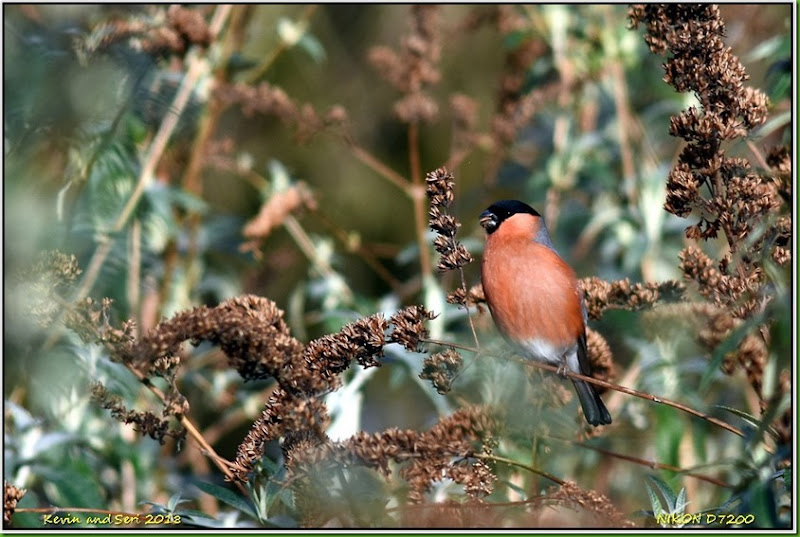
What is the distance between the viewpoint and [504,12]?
4.92 meters

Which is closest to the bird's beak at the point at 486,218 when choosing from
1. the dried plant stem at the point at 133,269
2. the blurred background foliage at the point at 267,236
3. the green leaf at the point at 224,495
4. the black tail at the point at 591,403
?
the blurred background foliage at the point at 267,236

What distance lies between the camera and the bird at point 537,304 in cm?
350

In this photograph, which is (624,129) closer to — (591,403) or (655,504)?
(591,403)

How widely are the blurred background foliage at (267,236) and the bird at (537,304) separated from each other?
17cm

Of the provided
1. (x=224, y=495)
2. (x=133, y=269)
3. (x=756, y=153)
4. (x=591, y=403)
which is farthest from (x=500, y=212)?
(x=224, y=495)

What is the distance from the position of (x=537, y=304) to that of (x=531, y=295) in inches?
2.0

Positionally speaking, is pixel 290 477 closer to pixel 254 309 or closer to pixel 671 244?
pixel 254 309

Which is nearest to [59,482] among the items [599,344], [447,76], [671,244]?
[599,344]

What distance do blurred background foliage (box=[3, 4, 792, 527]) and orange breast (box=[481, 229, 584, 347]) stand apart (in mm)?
201

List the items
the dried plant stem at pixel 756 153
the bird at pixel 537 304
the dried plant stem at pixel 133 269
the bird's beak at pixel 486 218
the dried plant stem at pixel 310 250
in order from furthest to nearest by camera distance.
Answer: the dried plant stem at pixel 310 250
the dried plant stem at pixel 133 269
the bird's beak at pixel 486 218
the bird at pixel 537 304
the dried plant stem at pixel 756 153

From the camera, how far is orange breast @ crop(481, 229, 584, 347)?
3.54 metres

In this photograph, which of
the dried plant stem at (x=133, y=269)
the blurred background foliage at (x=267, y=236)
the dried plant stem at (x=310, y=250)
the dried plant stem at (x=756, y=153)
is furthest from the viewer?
the dried plant stem at (x=310, y=250)

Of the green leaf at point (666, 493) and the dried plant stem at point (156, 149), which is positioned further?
the dried plant stem at point (156, 149)

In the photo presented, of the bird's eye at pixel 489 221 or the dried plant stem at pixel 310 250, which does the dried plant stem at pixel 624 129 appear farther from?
the dried plant stem at pixel 310 250
